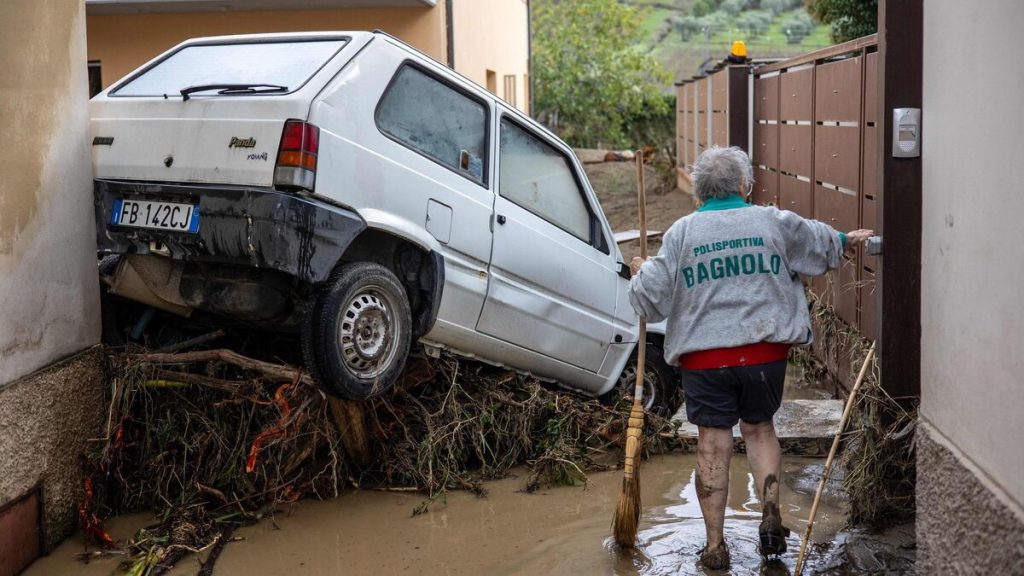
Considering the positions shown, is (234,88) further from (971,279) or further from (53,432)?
(971,279)

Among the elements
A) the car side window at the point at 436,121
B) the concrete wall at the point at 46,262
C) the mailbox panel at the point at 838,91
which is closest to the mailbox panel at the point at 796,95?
the mailbox panel at the point at 838,91

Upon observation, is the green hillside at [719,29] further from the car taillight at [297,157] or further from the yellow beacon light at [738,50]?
the car taillight at [297,157]

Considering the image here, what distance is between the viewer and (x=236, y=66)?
5.65 m

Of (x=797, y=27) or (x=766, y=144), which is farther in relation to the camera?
(x=797, y=27)

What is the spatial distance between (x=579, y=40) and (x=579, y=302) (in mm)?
Answer: 24661

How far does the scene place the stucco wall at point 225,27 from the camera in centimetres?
1220

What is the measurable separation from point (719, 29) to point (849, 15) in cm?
4757

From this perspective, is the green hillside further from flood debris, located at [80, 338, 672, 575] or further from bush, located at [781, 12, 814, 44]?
flood debris, located at [80, 338, 672, 575]

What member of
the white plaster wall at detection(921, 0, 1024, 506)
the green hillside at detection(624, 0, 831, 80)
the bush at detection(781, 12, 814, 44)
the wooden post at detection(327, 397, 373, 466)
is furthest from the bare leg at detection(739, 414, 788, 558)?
the bush at detection(781, 12, 814, 44)

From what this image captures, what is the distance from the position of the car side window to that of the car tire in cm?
72

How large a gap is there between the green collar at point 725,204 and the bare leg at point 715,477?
91 centimetres

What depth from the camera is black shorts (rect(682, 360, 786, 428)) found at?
4.61m

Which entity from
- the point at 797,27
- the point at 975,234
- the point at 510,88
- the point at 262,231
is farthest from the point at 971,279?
the point at 797,27

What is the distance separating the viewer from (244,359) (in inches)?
207
